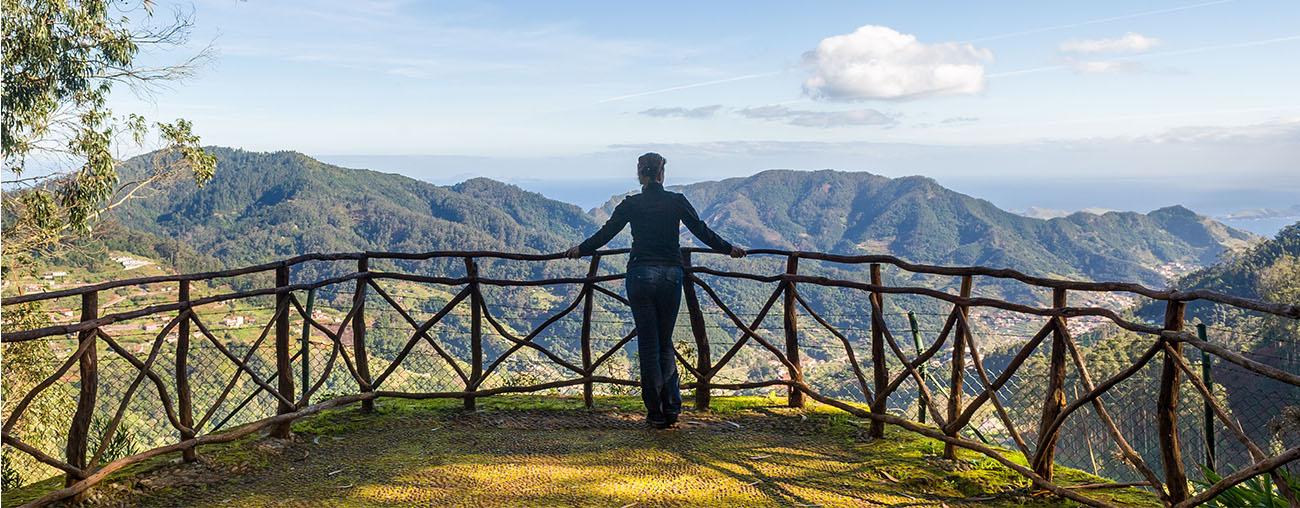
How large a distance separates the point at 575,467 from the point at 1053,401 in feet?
9.31

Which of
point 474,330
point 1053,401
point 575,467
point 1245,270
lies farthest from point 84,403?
point 1245,270

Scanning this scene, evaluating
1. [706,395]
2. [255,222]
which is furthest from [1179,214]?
[706,395]

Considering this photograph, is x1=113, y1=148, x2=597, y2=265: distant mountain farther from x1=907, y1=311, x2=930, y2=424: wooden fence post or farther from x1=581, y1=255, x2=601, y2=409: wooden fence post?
x1=907, y1=311, x2=930, y2=424: wooden fence post

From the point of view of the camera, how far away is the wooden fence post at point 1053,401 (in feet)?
14.4

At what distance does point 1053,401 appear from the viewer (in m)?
4.46

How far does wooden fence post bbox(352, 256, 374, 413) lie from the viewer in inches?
235

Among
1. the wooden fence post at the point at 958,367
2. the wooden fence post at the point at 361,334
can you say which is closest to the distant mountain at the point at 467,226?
the wooden fence post at the point at 361,334

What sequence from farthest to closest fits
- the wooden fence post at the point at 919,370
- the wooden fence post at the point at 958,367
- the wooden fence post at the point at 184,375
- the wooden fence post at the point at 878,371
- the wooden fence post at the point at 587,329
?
the wooden fence post at the point at 587,329, the wooden fence post at the point at 919,370, the wooden fence post at the point at 878,371, the wooden fence post at the point at 184,375, the wooden fence post at the point at 958,367

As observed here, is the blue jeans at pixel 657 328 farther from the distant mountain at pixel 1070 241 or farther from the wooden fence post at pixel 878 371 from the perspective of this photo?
the distant mountain at pixel 1070 241

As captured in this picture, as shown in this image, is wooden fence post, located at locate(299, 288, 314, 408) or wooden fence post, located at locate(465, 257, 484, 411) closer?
wooden fence post, located at locate(299, 288, 314, 408)

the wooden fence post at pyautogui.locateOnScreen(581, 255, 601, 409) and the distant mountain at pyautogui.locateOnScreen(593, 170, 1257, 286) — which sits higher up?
the wooden fence post at pyautogui.locateOnScreen(581, 255, 601, 409)

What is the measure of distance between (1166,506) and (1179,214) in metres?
227

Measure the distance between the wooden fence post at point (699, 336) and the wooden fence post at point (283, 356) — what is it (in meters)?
2.80

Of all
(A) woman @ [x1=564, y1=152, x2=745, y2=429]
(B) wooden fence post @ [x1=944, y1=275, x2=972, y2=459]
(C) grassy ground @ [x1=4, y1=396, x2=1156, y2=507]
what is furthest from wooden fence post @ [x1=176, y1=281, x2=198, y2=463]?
(B) wooden fence post @ [x1=944, y1=275, x2=972, y2=459]
